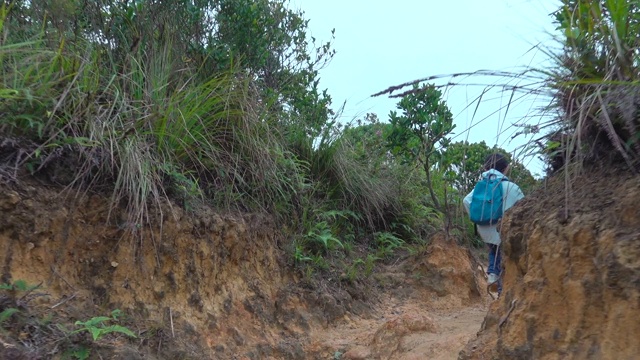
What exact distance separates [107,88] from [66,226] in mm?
1278

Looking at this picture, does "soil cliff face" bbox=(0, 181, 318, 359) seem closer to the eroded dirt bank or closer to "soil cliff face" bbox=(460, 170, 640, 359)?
the eroded dirt bank

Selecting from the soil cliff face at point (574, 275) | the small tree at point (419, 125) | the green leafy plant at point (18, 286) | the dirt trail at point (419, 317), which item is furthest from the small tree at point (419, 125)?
the green leafy plant at point (18, 286)

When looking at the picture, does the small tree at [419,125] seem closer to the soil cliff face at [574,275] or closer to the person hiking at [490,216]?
the person hiking at [490,216]

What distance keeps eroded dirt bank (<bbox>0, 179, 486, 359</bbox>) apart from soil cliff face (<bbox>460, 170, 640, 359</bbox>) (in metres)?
1.79

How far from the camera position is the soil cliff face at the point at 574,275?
140 inches

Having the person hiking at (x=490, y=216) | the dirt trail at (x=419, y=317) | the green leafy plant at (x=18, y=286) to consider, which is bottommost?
the green leafy plant at (x=18, y=286)

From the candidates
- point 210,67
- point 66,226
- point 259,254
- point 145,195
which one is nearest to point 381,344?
point 259,254

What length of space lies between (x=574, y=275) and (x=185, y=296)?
3.38m

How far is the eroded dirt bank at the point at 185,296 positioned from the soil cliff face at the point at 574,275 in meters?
1.79

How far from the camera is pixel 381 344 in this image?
21.6 feet

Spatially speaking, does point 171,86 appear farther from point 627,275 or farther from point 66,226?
point 627,275

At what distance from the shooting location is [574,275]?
3.92 m

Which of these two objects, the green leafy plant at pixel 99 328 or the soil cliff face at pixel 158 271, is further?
the soil cliff face at pixel 158 271

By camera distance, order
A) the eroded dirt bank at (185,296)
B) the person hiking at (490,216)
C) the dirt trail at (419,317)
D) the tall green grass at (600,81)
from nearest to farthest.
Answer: the tall green grass at (600,81) < the eroded dirt bank at (185,296) < the dirt trail at (419,317) < the person hiking at (490,216)
